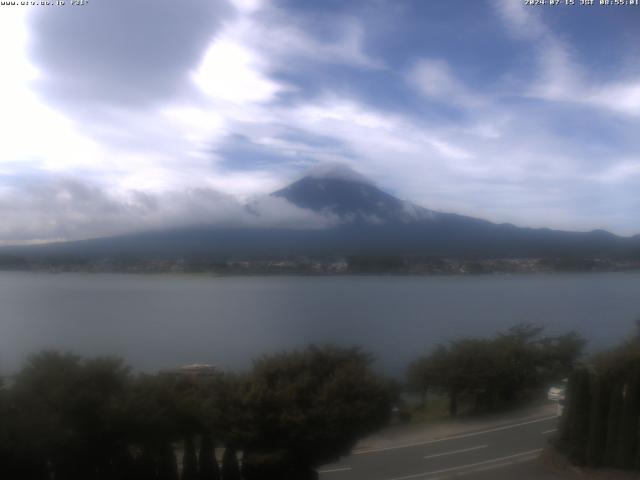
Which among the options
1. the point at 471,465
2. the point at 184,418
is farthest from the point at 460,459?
the point at 184,418

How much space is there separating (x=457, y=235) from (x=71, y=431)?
31.0 m

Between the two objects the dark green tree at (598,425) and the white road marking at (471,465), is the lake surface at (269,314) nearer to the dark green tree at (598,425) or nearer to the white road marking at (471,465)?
the white road marking at (471,465)

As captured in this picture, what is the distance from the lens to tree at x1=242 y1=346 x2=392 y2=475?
8.74 metres

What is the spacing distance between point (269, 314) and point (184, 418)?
2175cm

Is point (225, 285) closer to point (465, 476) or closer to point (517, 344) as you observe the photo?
point (517, 344)

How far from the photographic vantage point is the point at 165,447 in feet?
27.0

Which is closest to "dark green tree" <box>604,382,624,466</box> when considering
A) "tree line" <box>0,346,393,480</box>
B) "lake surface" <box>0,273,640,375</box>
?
"tree line" <box>0,346,393,480</box>

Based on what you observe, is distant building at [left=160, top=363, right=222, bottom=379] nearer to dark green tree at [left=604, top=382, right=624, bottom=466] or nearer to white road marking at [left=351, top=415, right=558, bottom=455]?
white road marking at [left=351, top=415, right=558, bottom=455]

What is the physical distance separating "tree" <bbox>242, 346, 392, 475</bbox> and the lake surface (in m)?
2.26

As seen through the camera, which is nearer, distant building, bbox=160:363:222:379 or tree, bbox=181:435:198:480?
tree, bbox=181:435:198:480

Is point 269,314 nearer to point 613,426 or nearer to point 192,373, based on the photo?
point 192,373

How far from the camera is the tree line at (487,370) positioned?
16.3 meters

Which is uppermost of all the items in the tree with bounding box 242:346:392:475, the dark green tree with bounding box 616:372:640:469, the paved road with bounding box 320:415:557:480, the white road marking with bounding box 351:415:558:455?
the tree with bounding box 242:346:392:475

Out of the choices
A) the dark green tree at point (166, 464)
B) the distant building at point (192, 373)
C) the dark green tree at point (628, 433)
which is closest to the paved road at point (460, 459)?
the dark green tree at point (628, 433)
